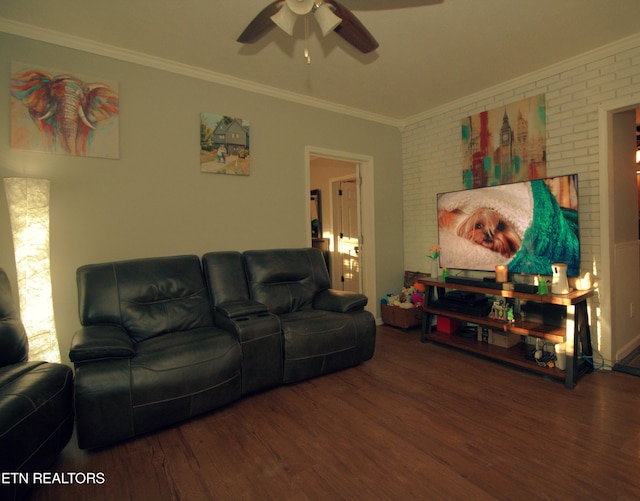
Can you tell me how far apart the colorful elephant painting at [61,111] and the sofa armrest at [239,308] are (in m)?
1.51

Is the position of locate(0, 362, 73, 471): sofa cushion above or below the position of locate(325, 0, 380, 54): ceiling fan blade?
below

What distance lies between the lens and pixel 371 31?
2533 mm

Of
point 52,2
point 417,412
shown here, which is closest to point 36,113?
point 52,2

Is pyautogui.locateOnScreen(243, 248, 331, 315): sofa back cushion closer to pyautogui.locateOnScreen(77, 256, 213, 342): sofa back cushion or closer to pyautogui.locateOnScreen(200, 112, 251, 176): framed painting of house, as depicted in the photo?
pyautogui.locateOnScreen(77, 256, 213, 342): sofa back cushion

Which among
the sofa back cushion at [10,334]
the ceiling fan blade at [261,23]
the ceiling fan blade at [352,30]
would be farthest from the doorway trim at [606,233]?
the sofa back cushion at [10,334]

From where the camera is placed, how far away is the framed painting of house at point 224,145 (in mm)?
3137

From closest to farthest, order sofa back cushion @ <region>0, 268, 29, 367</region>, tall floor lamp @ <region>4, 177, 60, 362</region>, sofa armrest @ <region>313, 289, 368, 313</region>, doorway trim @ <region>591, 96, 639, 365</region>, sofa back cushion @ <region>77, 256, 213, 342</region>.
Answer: sofa back cushion @ <region>0, 268, 29, 367</region> → tall floor lamp @ <region>4, 177, 60, 362</region> → sofa back cushion @ <region>77, 256, 213, 342</region> → doorway trim @ <region>591, 96, 639, 365</region> → sofa armrest @ <region>313, 289, 368, 313</region>

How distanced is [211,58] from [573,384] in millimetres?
3845

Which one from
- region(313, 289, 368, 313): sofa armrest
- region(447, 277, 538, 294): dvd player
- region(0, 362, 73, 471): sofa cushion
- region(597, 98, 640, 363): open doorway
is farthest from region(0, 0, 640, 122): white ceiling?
region(0, 362, 73, 471): sofa cushion

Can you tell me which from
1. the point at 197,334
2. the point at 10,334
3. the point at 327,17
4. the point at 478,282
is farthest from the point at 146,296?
the point at 478,282

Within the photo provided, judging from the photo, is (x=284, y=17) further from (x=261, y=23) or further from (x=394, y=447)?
(x=394, y=447)

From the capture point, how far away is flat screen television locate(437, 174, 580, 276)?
2.81 metres

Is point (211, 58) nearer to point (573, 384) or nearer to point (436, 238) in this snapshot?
point (436, 238)

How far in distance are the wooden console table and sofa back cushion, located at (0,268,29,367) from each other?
3.26m
